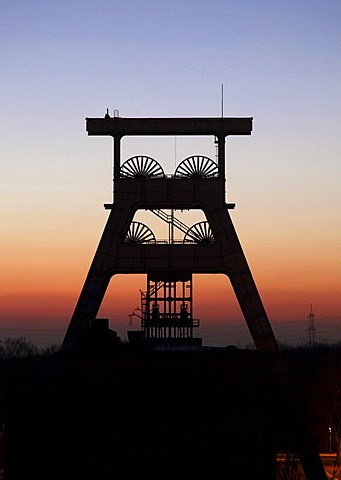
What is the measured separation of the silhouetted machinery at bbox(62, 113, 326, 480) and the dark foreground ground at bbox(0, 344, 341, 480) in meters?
7.18

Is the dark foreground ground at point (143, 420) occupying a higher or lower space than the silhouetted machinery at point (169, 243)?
lower

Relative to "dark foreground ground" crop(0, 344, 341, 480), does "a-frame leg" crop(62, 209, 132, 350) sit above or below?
above

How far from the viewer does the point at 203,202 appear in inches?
1641

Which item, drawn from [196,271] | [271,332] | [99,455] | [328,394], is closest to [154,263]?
[196,271]

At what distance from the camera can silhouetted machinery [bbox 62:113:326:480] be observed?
134 feet

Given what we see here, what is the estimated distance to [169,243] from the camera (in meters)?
41.3

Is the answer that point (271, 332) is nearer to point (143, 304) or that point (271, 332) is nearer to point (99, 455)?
point (143, 304)

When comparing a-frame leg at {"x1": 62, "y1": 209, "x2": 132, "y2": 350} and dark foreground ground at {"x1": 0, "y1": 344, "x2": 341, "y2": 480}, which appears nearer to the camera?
dark foreground ground at {"x1": 0, "y1": 344, "x2": 341, "y2": 480}

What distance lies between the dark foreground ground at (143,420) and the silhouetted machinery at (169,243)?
7.18 m

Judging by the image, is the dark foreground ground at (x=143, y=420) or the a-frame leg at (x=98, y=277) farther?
the a-frame leg at (x=98, y=277)

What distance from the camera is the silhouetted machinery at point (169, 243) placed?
40.9m

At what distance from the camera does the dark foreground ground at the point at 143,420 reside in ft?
105

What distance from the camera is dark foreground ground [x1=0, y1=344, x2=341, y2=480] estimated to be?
105 feet

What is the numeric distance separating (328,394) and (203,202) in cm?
3475
